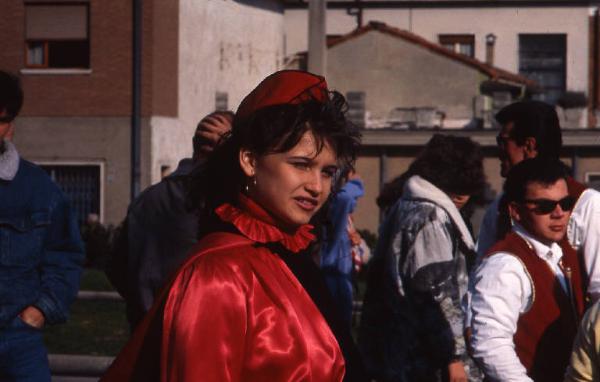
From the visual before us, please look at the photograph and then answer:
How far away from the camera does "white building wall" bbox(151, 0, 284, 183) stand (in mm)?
26234

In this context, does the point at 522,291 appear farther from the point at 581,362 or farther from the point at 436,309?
the point at 436,309

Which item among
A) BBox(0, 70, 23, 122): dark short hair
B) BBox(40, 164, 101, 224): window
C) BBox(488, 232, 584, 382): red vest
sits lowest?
BBox(40, 164, 101, 224): window

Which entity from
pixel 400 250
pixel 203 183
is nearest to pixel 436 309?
pixel 400 250

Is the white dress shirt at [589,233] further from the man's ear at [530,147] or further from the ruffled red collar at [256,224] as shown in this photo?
the ruffled red collar at [256,224]

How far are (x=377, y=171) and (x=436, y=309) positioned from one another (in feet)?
97.2

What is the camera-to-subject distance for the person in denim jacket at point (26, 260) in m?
5.46

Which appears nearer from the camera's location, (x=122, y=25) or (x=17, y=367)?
(x=17, y=367)

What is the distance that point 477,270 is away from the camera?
464 cm

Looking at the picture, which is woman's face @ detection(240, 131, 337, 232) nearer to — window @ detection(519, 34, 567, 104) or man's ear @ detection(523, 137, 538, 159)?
man's ear @ detection(523, 137, 538, 159)

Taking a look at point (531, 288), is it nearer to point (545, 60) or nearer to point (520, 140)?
point (520, 140)

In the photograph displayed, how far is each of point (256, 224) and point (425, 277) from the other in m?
2.88

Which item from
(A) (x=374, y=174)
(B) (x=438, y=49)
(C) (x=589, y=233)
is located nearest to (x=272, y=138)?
(C) (x=589, y=233)

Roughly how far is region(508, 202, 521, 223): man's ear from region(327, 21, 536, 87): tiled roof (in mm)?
34472

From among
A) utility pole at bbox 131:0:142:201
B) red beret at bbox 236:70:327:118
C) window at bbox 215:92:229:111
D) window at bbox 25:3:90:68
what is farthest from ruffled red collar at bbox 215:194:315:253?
window at bbox 25:3:90:68
